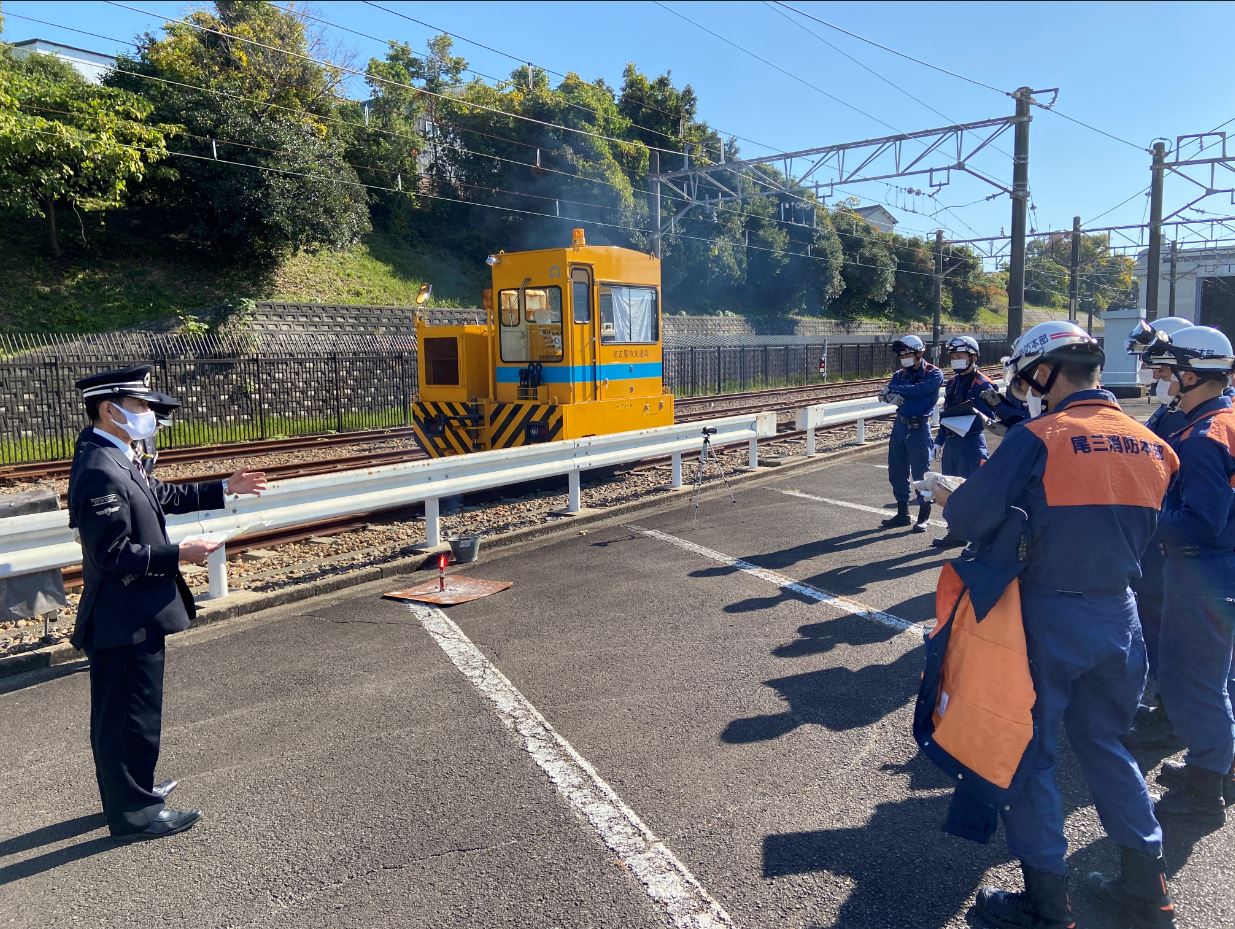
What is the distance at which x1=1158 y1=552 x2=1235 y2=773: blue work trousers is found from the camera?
3678mm

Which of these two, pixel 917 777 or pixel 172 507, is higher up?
pixel 172 507

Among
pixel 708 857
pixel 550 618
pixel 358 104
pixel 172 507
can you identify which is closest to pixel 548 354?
pixel 550 618

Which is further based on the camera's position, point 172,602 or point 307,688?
point 307,688

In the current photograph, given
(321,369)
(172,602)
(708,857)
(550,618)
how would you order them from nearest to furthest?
(708,857)
(172,602)
(550,618)
(321,369)

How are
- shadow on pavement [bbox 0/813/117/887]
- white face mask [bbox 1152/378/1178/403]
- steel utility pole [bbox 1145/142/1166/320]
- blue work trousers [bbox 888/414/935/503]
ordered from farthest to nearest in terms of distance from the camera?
steel utility pole [bbox 1145/142/1166/320] < blue work trousers [bbox 888/414/935/503] < white face mask [bbox 1152/378/1178/403] < shadow on pavement [bbox 0/813/117/887]

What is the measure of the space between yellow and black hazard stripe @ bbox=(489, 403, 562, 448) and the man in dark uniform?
740 centimetres

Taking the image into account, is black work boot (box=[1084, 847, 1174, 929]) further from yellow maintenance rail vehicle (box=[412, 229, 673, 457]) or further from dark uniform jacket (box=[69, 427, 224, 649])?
yellow maintenance rail vehicle (box=[412, 229, 673, 457])

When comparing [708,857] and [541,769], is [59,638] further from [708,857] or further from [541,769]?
[708,857]

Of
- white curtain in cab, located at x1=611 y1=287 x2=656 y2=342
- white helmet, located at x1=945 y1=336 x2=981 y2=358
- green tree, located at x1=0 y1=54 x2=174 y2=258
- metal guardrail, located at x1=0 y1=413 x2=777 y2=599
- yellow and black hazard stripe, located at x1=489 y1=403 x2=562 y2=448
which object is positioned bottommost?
metal guardrail, located at x1=0 y1=413 x2=777 y2=599

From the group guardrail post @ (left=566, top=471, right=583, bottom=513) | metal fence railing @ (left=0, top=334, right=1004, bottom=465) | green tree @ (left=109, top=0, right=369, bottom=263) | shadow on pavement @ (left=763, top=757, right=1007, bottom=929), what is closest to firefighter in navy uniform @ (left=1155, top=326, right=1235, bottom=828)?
shadow on pavement @ (left=763, top=757, right=1007, bottom=929)

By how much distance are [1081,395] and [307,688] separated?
425 cm

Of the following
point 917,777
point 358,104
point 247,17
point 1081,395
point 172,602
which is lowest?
point 917,777

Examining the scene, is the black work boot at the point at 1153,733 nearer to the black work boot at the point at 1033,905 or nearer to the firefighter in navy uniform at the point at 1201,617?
the firefighter in navy uniform at the point at 1201,617

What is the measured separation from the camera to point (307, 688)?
5.01 metres
